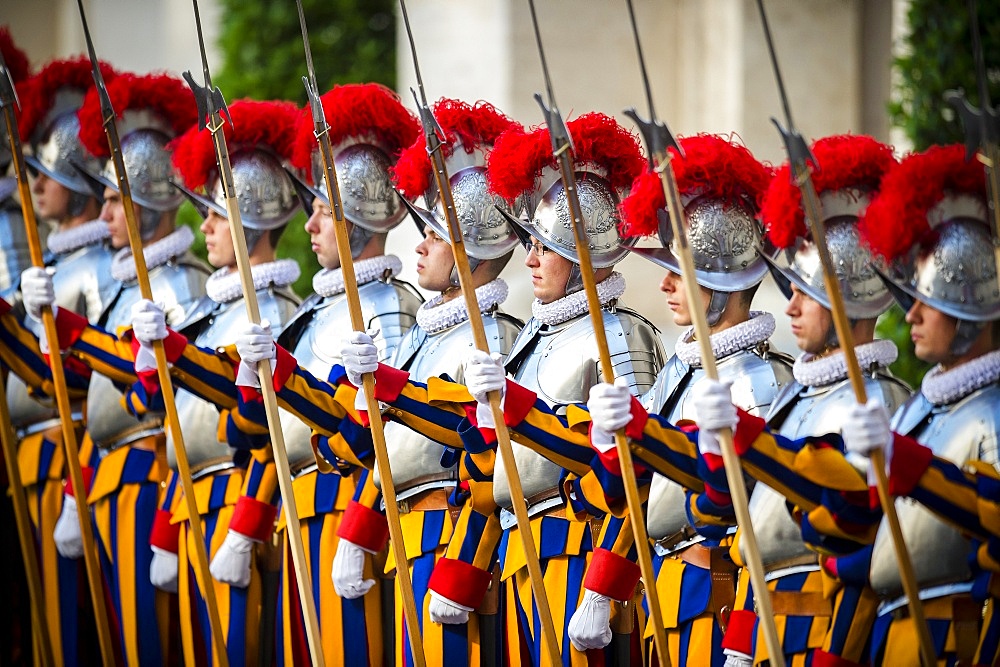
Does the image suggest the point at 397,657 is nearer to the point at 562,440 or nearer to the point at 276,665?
the point at 276,665

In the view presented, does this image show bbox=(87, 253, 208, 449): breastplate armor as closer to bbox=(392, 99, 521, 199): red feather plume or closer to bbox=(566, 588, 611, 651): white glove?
bbox=(392, 99, 521, 199): red feather plume

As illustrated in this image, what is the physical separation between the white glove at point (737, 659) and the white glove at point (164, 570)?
99.3 inches

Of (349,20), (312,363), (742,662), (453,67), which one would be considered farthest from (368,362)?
(349,20)

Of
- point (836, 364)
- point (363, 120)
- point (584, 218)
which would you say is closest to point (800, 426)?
point (836, 364)

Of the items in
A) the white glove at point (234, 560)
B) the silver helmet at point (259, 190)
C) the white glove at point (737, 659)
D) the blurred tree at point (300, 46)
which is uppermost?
the blurred tree at point (300, 46)

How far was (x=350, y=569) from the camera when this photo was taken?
5000mm

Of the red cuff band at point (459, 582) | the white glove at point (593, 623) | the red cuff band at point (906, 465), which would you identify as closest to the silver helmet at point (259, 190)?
the red cuff band at point (459, 582)

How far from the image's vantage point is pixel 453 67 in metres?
9.34

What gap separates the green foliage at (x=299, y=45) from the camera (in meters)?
12.7

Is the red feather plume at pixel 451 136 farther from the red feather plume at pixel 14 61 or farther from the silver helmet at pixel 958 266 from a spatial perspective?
the red feather plume at pixel 14 61

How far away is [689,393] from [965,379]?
94cm

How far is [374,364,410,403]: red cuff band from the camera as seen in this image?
4.48m

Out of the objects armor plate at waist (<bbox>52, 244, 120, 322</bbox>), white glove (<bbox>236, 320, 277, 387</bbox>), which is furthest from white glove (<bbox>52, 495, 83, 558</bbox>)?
A: white glove (<bbox>236, 320, 277, 387</bbox>)

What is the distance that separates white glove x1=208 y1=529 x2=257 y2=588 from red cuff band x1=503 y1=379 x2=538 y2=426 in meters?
1.57
